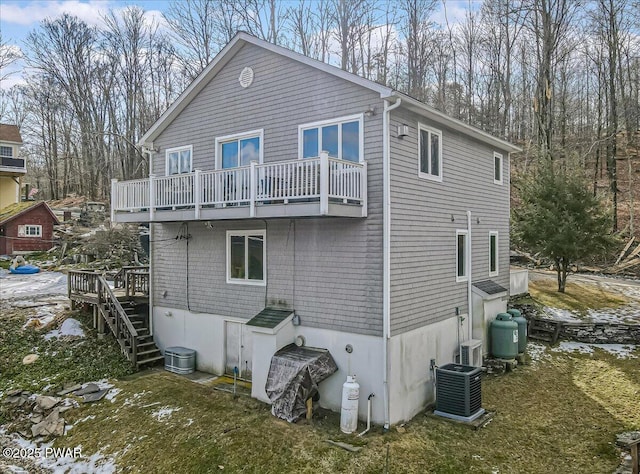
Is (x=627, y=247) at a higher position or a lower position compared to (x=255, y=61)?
lower

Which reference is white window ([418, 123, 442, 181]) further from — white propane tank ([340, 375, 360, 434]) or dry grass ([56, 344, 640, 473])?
dry grass ([56, 344, 640, 473])

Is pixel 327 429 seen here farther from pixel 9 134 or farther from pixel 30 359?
pixel 9 134

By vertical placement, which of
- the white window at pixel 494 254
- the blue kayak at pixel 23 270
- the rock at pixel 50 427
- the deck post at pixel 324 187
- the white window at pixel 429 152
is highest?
the white window at pixel 429 152

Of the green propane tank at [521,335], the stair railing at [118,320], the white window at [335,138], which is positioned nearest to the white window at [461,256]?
the green propane tank at [521,335]

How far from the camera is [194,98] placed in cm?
1253

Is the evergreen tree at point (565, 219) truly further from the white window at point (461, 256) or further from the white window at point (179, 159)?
the white window at point (179, 159)

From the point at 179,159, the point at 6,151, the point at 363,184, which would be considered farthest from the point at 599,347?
the point at 6,151

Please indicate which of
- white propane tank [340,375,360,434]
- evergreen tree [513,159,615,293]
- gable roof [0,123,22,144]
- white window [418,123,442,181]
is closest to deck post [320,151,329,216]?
white window [418,123,442,181]

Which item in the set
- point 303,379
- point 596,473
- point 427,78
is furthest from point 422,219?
point 427,78

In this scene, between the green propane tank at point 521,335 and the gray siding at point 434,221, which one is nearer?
the gray siding at point 434,221

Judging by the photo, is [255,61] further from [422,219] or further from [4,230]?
[4,230]

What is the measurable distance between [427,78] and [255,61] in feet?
78.3

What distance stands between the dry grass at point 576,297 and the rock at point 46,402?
51.0ft

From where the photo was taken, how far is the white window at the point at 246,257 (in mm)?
10883
